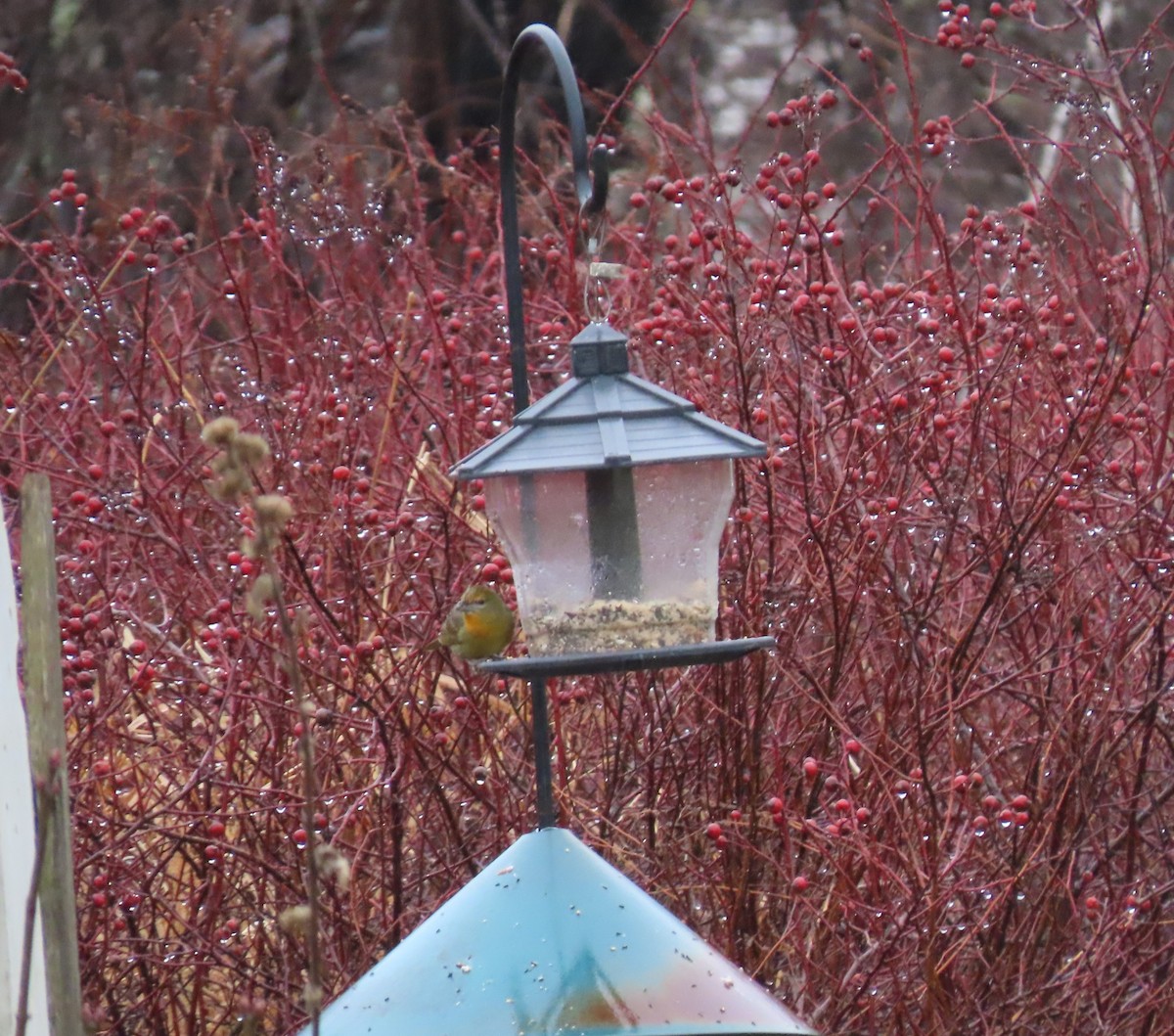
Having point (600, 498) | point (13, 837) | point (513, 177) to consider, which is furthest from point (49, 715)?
point (513, 177)

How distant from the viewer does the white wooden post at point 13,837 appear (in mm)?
2314

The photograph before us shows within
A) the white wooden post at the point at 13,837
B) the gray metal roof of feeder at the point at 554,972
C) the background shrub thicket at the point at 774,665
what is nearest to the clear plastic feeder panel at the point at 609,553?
the gray metal roof of feeder at the point at 554,972

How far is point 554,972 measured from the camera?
2.50m

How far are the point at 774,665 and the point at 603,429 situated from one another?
2182 millimetres

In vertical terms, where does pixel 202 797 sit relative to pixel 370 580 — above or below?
below

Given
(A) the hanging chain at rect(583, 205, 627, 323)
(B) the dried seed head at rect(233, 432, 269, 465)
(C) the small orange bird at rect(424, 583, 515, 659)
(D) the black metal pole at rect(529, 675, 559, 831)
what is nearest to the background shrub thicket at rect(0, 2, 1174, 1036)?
(C) the small orange bird at rect(424, 583, 515, 659)

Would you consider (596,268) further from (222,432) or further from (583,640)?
(222,432)

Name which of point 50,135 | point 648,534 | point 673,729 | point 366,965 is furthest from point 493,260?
point 50,135

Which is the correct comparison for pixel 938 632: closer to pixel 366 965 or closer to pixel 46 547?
pixel 366 965

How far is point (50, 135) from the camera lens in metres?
10.0

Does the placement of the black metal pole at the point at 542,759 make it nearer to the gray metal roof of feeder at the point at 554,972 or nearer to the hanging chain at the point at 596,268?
the gray metal roof of feeder at the point at 554,972

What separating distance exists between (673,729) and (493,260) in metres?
2.33

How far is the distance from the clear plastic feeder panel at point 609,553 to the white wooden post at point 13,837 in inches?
33.2

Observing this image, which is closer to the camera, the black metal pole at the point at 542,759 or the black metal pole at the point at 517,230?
the black metal pole at the point at 517,230
